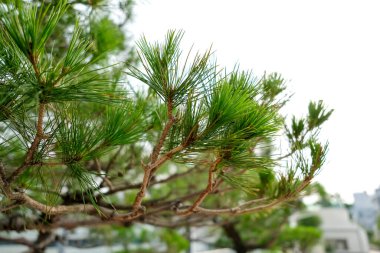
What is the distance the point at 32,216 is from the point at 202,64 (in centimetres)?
67

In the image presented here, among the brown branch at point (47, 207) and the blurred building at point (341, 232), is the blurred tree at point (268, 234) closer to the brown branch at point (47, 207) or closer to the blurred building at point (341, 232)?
the brown branch at point (47, 207)

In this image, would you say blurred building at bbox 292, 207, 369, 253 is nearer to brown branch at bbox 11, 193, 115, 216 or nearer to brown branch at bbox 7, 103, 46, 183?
brown branch at bbox 11, 193, 115, 216

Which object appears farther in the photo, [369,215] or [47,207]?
[369,215]

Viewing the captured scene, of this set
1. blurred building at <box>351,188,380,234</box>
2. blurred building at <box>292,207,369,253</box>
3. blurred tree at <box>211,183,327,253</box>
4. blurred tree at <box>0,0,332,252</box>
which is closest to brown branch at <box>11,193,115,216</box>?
blurred tree at <box>0,0,332,252</box>

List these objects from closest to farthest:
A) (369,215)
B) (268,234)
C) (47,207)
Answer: (47,207)
(268,234)
(369,215)

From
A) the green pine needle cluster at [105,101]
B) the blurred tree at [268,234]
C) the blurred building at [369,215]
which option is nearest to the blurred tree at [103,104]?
the green pine needle cluster at [105,101]

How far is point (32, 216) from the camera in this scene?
2.77ft

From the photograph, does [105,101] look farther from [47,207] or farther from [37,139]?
[47,207]

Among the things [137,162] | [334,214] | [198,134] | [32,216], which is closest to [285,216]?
[137,162]

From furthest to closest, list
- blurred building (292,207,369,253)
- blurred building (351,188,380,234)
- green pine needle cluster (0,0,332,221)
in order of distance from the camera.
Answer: blurred building (292,207,369,253) < blurred building (351,188,380,234) < green pine needle cluster (0,0,332,221)

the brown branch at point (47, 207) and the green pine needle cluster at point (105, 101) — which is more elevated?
the green pine needle cluster at point (105, 101)

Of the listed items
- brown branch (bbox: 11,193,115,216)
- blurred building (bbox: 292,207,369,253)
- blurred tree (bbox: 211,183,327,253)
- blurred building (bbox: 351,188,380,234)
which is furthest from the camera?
blurred building (bbox: 292,207,369,253)

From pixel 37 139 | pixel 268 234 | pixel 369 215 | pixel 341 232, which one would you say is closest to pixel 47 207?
pixel 37 139

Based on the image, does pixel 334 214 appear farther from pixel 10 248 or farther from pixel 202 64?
pixel 202 64
